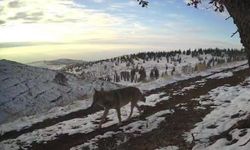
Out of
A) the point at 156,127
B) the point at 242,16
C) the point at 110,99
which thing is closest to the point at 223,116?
the point at 156,127

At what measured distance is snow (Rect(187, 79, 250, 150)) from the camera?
35.6 ft

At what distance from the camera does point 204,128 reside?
43.9ft

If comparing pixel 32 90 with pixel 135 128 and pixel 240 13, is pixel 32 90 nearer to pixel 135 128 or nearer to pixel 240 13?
pixel 135 128

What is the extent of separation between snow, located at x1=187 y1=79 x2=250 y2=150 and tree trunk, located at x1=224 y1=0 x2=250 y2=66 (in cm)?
280

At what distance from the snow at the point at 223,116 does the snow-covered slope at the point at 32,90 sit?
9.71 metres

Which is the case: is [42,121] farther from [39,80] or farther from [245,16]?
[245,16]

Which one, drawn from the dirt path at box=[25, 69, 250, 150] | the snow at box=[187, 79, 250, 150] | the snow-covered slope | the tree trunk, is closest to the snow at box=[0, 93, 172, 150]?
the dirt path at box=[25, 69, 250, 150]

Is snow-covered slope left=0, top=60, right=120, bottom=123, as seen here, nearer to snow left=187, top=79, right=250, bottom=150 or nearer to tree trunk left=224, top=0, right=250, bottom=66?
snow left=187, top=79, right=250, bottom=150

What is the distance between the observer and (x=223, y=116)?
14.6 m

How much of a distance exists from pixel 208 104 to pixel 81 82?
51.1ft

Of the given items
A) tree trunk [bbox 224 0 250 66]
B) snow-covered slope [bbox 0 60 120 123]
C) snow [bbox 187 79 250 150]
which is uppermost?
tree trunk [bbox 224 0 250 66]

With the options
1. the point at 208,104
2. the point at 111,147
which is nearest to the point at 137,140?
the point at 111,147

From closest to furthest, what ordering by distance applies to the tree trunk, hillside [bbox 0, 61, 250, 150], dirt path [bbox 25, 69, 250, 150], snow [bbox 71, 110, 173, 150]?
the tree trunk < hillside [bbox 0, 61, 250, 150] < dirt path [bbox 25, 69, 250, 150] < snow [bbox 71, 110, 173, 150]

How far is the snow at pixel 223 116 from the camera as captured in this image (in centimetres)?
1085
